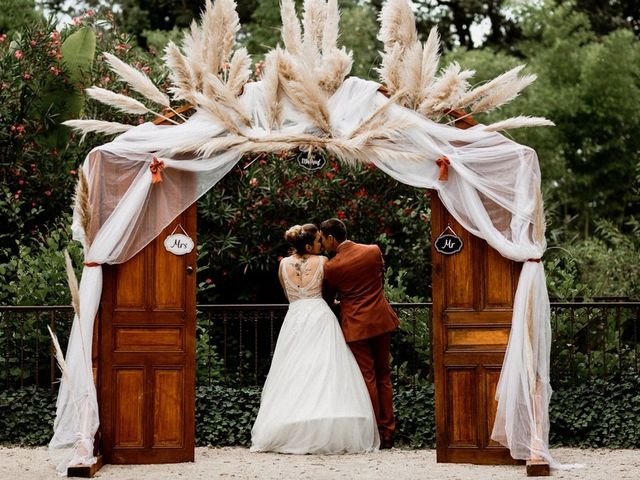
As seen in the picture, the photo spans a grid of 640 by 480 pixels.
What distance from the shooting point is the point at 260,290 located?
533 inches

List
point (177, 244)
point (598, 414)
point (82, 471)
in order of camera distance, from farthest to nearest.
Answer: point (598, 414)
point (177, 244)
point (82, 471)

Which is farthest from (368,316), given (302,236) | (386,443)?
(386,443)

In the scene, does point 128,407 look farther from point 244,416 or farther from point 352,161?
point 352,161

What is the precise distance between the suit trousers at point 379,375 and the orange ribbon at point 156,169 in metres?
2.47

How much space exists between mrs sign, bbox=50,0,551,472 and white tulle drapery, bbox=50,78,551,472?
0.04ft

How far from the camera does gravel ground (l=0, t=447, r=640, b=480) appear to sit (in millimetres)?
7934

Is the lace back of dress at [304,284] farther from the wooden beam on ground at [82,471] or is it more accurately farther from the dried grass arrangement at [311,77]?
the wooden beam on ground at [82,471]

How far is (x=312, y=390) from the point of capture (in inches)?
356

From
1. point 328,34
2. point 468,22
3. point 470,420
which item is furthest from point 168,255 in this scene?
point 468,22

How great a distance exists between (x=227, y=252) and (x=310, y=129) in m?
4.65

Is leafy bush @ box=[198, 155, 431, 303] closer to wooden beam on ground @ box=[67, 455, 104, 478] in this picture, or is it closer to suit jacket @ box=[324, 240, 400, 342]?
suit jacket @ box=[324, 240, 400, 342]

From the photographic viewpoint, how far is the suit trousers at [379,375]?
9.42 m

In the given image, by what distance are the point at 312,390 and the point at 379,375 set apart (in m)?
0.80

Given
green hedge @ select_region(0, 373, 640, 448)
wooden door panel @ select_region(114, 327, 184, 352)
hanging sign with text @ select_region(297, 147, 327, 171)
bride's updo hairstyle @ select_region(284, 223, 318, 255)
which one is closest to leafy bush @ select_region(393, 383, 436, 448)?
green hedge @ select_region(0, 373, 640, 448)
